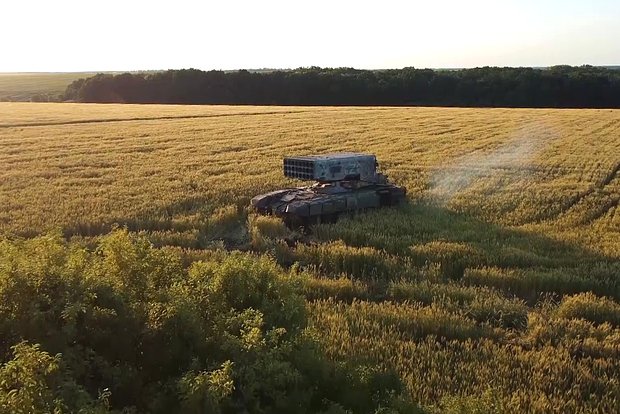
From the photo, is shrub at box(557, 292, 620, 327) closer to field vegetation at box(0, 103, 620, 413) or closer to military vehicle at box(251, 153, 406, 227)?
field vegetation at box(0, 103, 620, 413)

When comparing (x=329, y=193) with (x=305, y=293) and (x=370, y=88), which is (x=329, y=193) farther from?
(x=370, y=88)

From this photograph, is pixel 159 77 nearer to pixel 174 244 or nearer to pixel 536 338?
pixel 174 244

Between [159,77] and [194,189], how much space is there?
229 feet

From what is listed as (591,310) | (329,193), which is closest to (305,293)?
(591,310)

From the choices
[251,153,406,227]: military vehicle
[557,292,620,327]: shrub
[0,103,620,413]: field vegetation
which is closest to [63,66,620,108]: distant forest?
[0,103,620,413]: field vegetation

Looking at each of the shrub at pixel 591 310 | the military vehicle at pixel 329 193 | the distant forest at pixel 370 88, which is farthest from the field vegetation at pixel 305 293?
the distant forest at pixel 370 88

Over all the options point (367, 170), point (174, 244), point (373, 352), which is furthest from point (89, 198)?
point (373, 352)

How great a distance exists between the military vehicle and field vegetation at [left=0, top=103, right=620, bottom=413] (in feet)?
1.48

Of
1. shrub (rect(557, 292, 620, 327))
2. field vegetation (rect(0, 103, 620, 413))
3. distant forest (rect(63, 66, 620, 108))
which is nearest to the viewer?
field vegetation (rect(0, 103, 620, 413))

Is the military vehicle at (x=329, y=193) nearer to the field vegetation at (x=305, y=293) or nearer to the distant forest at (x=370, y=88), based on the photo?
the field vegetation at (x=305, y=293)

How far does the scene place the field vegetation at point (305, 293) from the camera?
548cm

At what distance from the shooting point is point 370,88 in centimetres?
7731

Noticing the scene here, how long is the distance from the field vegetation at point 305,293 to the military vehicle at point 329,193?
452 millimetres

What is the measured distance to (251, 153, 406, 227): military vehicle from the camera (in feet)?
48.6
